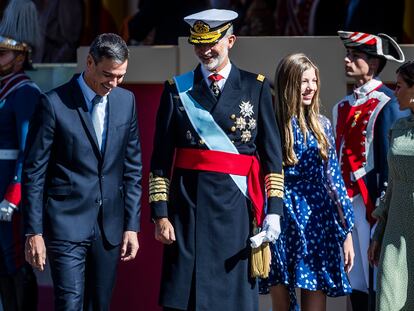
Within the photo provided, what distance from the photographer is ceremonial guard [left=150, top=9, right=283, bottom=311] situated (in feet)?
21.1

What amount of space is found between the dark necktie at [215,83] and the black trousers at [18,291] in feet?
6.30

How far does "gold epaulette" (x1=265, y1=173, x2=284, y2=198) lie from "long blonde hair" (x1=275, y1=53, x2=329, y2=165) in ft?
0.98

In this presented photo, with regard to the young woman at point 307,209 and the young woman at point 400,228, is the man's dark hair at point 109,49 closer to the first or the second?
the young woman at point 307,209

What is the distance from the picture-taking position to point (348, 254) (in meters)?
6.82

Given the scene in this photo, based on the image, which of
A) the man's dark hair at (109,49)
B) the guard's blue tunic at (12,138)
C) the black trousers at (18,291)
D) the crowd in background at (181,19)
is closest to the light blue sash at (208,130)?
the man's dark hair at (109,49)

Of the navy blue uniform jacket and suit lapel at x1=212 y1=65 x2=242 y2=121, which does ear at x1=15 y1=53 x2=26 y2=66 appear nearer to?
the navy blue uniform jacket

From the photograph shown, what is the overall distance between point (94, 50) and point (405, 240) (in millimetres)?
1727

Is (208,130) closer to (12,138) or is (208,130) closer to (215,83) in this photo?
(215,83)

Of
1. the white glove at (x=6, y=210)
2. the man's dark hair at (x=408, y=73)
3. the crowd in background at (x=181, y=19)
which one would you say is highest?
the crowd in background at (x=181, y=19)

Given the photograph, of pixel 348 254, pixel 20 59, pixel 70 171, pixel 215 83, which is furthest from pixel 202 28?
pixel 20 59

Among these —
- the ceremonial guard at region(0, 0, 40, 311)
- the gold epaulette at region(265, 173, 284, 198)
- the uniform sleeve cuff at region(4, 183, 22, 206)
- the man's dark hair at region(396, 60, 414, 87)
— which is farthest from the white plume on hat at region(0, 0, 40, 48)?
the man's dark hair at region(396, 60, 414, 87)

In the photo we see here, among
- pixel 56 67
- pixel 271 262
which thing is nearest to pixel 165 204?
pixel 271 262

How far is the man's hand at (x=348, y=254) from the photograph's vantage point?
6.81 meters

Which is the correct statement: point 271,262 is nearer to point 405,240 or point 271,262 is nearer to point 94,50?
point 405,240
